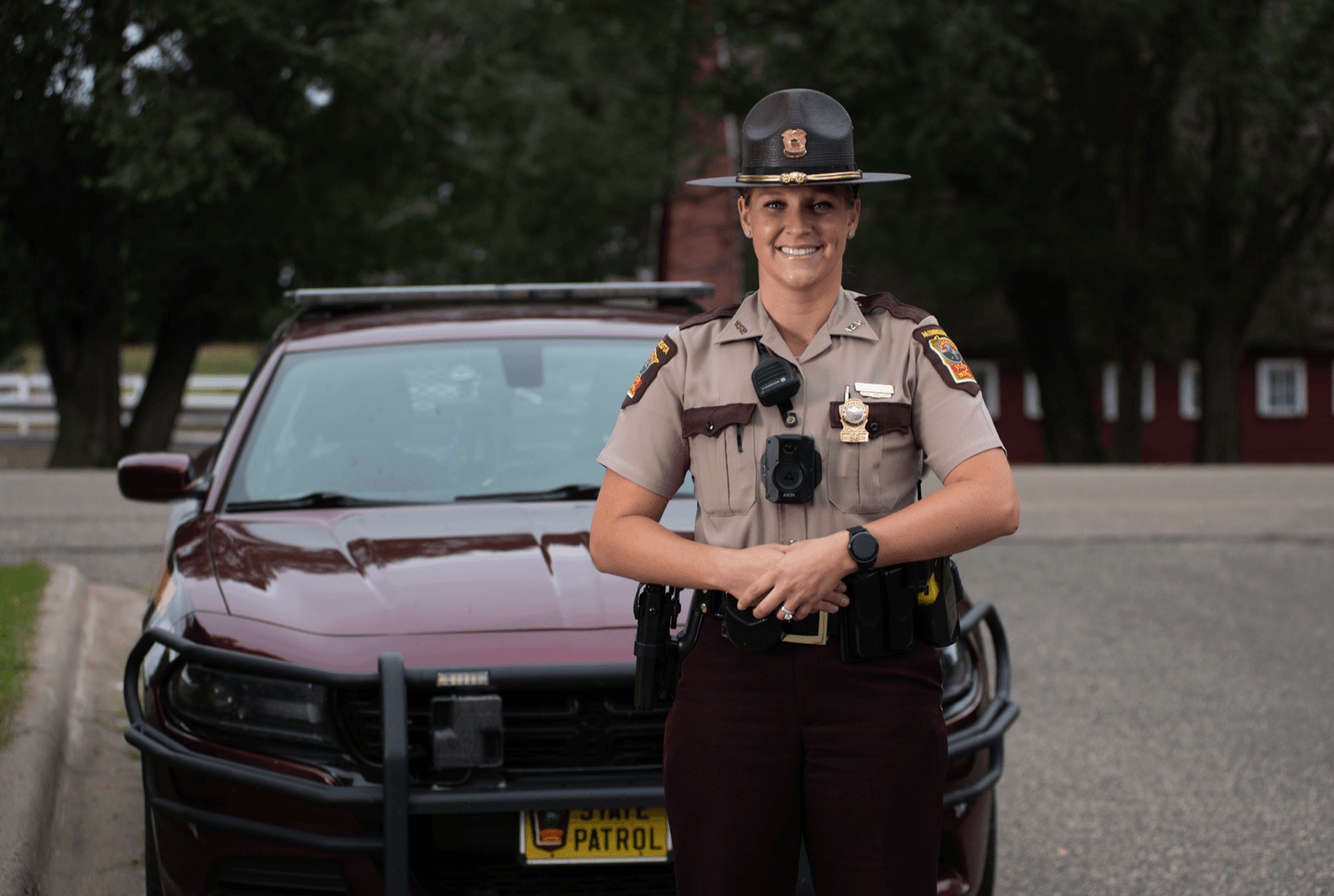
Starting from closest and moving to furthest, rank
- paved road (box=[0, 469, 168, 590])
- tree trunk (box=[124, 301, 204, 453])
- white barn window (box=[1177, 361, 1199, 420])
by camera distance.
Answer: paved road (box=[0, 469, 168, 590])
tree trunk (box=[124, 301, 204, 453])
white barn window (box=[1177, 361, 1199, 420])

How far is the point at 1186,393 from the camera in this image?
37.9m

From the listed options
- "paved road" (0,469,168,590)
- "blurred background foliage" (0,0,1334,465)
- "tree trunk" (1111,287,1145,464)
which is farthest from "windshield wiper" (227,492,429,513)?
"tree trunk" (1111,287,1145,464)

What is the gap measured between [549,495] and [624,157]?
70.5 feet

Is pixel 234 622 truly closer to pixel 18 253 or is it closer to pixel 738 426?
pixel 738 426

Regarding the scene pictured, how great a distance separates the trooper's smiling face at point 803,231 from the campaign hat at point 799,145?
29mm

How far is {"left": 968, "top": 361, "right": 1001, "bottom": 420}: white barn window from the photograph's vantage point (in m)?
36.4

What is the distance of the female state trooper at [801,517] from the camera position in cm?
236

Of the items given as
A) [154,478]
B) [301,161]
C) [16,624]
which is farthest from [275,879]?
[301,161]

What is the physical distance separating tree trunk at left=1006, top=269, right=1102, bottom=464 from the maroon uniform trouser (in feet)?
80.4

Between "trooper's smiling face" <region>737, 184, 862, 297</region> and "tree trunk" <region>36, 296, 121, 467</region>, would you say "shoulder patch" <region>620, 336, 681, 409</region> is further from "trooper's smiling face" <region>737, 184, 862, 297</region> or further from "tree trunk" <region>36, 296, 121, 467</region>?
"tree trunk" <region>36, 296, 121, 467</region>

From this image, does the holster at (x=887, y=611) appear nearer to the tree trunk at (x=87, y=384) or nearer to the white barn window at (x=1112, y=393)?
the tree trunk at (x=87, y=384)

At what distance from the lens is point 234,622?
3.35m

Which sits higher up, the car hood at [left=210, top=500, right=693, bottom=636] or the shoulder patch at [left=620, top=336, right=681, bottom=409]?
the shoulder patch at [left=620, top=336, right=681, bottom=409]

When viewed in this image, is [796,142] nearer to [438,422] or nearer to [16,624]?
[438,422]
